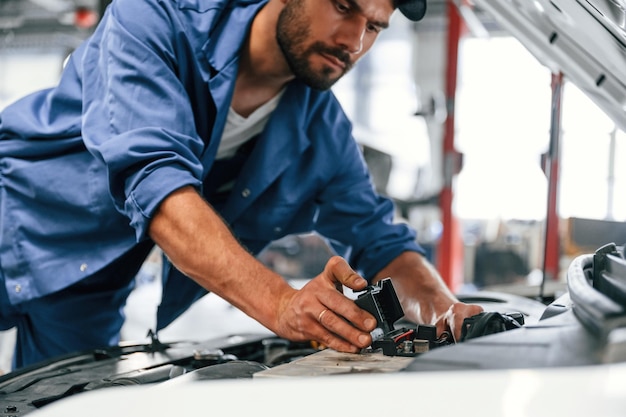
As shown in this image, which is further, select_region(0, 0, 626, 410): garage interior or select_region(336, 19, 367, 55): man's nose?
select_region(0, 0, 626, 410): garage interior

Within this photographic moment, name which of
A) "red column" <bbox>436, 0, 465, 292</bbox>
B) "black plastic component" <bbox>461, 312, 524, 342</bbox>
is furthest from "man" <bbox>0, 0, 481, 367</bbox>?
"red column" <bbox>436, 0, 465, 292</bbox>

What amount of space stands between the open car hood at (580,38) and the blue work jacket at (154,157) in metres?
Answer: 0.53

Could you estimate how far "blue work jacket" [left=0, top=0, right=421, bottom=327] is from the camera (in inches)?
54.5

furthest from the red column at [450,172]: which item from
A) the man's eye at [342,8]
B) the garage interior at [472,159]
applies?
the man's eye at [342,8]

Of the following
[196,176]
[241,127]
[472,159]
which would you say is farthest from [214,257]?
[472,159]

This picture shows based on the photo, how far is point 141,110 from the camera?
1.39 m

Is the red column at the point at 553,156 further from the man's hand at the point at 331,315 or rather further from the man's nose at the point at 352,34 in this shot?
the man's hand at the point at 331,315

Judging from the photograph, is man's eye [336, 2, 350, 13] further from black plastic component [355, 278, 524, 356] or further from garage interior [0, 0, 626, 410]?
black plastic component [355, 278, 524, 356]

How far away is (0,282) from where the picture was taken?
67.9 inches

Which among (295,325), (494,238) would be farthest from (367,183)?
(494,238)

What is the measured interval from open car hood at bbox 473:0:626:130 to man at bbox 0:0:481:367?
9.0 inches

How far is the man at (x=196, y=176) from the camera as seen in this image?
1285 mm

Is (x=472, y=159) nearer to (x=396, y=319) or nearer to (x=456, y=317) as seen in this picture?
(x=456, y=317)

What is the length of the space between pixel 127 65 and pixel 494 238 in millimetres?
6314
